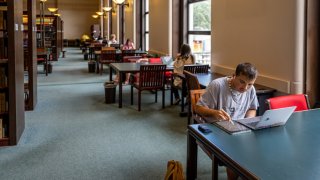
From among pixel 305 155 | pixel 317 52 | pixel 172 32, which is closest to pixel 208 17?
pixel 172 32

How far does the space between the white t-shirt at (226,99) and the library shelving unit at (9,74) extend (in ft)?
7.72

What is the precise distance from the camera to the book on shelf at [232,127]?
79.2 inches

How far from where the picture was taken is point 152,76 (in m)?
5.62

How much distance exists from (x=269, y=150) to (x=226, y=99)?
89cm

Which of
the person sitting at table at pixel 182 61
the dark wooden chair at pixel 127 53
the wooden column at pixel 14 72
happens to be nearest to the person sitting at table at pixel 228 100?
the wooden column at pixel 14 72

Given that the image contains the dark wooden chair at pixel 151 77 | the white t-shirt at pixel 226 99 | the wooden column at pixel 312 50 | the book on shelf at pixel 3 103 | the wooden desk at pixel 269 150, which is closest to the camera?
the wooden desk at pixel 269 150

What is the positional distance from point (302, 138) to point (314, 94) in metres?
1.83

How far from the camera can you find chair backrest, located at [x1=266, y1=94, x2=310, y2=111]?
8.24 feet

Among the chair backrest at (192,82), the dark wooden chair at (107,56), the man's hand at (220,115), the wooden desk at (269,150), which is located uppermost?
the dark wooden chair at (107,56)

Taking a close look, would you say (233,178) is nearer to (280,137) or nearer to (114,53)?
(280,137)

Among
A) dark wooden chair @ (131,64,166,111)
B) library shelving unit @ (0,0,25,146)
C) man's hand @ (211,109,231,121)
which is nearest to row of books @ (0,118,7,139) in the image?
library shelving unit @ (0,0,25,146)

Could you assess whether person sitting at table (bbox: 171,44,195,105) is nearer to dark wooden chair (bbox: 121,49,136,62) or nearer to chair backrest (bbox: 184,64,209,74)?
chair backrest (bbox: 184,64,209,74)

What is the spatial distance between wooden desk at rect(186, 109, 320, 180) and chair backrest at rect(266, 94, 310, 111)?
0.23 meters

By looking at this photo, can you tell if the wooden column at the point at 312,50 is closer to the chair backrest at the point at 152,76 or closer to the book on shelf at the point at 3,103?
the chair backrest at the point at 152,76
